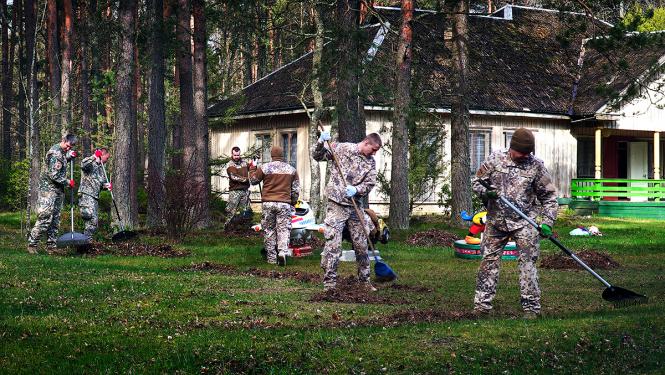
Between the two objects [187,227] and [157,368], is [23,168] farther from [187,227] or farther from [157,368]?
[157,368]

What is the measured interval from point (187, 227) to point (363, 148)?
29.2 ft

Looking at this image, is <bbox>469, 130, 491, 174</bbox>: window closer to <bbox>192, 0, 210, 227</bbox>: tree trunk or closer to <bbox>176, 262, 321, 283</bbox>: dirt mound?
<bbox>192, 0, 210, 227</bbox>: tree trunk

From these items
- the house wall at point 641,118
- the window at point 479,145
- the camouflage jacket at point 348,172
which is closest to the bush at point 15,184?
the window at point 479,145

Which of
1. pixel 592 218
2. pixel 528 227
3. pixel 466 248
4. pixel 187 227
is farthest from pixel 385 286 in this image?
pixel 592 218

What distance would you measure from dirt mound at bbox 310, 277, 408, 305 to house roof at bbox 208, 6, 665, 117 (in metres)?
17.4

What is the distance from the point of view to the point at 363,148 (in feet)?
44.3

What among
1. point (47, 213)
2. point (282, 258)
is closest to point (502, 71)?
point (282, 258)

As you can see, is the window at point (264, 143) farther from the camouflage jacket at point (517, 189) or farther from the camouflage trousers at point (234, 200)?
the camouflage jacket at point (517, 189)

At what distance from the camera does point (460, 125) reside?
27094mm

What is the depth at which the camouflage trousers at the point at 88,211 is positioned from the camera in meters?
20.8

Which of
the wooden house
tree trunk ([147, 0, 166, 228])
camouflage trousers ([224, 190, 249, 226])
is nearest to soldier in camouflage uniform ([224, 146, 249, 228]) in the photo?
camouflage trousers ([224, 190, 249, 226])

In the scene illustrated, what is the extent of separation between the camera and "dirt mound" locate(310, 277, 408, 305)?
1261 centimetres

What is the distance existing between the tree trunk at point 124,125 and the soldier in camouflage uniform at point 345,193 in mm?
11720

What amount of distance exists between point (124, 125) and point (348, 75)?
559 cm
